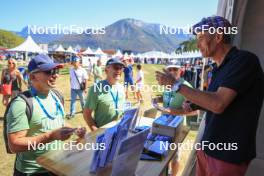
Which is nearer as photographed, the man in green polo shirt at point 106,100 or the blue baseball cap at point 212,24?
the blue baseball cap at point 212,24

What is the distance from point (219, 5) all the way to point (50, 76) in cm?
251

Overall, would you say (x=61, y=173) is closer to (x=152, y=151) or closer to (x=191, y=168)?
(x=152, y=151)

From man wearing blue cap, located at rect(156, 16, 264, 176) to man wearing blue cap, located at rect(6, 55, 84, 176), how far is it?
34.9 inches

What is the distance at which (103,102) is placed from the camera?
3.33 meters

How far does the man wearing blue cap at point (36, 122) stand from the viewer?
205 centimetres

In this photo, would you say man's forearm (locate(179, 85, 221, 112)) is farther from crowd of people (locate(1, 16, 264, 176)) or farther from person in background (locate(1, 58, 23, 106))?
person in background (locate(1, 58, 23, 106))

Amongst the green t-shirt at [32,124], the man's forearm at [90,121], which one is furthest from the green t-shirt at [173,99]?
the green t-shirt at [32,124]

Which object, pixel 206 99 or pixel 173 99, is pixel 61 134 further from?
pixel 173 99

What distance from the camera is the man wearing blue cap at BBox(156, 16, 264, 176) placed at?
1903mm

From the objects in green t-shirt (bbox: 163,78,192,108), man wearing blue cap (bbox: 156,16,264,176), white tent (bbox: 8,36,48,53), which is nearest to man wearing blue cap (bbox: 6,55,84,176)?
man wearing blue cap (bbox: 156,16,264,176)

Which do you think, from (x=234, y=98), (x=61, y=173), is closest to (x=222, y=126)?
(x=234, y=98)

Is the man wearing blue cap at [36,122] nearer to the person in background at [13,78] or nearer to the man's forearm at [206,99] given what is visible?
the man's forearm at [206,99]

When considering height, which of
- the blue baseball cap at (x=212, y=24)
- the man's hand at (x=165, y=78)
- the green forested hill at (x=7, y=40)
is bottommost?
the man's hand at (x=165, y=78)

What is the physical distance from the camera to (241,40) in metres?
3.67
